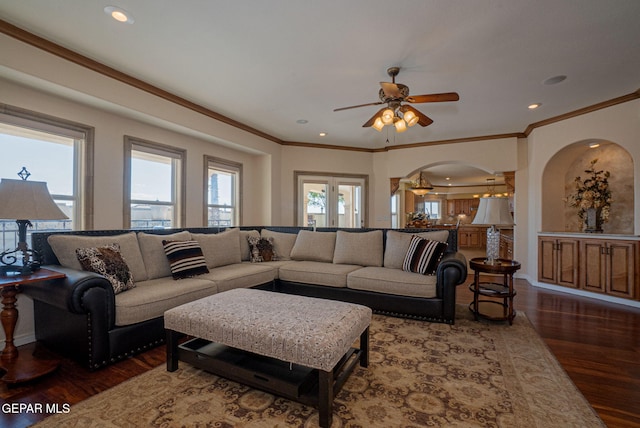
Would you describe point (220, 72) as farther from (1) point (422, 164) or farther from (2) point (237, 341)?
(1) point (422, 164)

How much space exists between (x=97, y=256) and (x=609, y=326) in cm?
498

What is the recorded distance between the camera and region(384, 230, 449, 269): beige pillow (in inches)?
140

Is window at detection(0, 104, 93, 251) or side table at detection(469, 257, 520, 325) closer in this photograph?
window at detection(0, 104, 93, 251)

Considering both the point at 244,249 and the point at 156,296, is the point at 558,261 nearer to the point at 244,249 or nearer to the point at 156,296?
the point at 244,249

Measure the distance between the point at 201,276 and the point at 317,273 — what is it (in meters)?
1.33

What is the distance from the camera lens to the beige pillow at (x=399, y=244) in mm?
3566

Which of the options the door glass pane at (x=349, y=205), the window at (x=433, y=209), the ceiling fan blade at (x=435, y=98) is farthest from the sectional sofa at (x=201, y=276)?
the window at (x=433, y=209)

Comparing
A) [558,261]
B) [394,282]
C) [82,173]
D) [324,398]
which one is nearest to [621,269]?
[558,261]

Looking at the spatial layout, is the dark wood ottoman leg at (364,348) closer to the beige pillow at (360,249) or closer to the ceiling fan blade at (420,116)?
the beige pillow at (360,249)

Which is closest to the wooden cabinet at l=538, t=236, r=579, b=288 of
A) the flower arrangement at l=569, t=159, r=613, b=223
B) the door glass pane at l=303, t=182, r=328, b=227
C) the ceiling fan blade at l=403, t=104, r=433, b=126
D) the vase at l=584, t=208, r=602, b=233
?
the vase at l=584, t=208, r=602, b=233

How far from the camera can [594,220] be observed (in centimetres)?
445

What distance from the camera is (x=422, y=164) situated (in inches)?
238

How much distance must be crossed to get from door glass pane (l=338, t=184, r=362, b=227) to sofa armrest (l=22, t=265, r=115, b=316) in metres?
4.76

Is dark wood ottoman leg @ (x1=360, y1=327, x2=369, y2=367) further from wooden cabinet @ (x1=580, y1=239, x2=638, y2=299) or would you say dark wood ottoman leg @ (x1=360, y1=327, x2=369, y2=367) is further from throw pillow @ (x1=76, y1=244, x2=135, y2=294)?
wooden cabinet @ (x1=580, y1=239, x2=638, y2=299)
